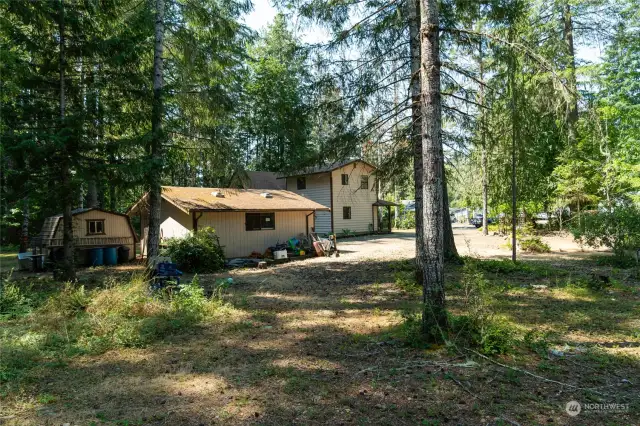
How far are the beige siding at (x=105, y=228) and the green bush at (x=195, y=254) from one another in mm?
3602

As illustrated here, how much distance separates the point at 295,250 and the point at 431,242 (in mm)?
13297

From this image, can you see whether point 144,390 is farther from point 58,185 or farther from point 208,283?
point 58,185

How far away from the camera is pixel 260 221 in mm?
17969

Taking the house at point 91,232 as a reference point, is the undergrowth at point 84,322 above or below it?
below

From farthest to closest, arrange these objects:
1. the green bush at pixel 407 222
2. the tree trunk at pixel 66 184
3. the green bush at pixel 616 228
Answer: the green bush at pixel 407 222
the green bush at pixel 616 228
the tree trunk at pixel 66 184

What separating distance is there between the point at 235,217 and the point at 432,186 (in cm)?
1327

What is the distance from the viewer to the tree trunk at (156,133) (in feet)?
32.4

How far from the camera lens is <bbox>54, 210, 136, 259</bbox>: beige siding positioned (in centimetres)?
1446

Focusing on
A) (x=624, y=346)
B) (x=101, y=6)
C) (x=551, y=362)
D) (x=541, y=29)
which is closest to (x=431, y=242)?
(x=551, y=362)

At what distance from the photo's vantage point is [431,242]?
4.97m

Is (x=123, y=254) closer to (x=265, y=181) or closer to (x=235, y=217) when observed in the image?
(x=235, y=217)

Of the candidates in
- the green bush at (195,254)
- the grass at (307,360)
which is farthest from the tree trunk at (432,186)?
the green bush at (195,254)

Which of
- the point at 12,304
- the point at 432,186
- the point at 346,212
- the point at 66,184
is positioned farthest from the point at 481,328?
the point at 346,212

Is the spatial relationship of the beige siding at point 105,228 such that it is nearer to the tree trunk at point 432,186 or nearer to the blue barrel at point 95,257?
the blue barrel at point 95,257
